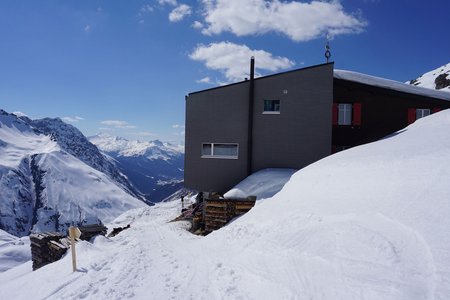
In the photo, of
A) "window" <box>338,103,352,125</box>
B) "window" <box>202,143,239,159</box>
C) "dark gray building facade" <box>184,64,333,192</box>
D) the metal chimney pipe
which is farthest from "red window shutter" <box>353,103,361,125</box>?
"window" <box>202,143,239,159</box>

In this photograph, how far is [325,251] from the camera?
21.7 ft

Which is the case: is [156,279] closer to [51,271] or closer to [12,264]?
[51,271]

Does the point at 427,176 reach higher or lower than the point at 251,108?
lower

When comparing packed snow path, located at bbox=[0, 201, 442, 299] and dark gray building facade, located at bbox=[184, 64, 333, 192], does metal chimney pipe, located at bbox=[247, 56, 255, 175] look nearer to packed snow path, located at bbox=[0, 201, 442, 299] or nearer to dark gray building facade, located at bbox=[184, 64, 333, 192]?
dark gray building facade, located at bbox=[184, 64, 333, 192]

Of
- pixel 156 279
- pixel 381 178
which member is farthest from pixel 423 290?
pixel 156 279

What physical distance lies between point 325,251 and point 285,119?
40.7 ft

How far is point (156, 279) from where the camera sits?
841cm

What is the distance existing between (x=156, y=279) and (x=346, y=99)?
58.3 ft

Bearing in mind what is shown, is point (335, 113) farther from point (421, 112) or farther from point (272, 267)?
point (272, 267)

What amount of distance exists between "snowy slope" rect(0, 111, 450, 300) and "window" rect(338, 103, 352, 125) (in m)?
9.16

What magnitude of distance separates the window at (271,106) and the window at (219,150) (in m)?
2.81

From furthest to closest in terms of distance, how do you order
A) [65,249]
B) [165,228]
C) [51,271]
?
[165,228] → [65,249] → [51,271]

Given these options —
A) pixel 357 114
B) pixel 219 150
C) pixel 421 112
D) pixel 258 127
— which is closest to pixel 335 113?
pixel 357 114

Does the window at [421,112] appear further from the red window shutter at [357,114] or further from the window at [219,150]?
the window at [219,150]
